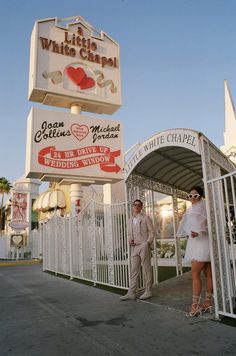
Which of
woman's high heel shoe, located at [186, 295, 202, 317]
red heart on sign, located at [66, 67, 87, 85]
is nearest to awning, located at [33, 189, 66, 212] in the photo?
red heart on sign, located at [66, 67, 87, 85]

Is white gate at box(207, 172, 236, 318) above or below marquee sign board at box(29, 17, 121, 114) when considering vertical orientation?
below

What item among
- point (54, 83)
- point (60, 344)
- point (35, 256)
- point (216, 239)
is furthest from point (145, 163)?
point (35, 256)

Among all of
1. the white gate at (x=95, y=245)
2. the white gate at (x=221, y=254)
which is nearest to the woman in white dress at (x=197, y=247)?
the white gate at (x=221, y=254)

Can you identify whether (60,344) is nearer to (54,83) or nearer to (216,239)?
(216,239)

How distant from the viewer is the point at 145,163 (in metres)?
7.65

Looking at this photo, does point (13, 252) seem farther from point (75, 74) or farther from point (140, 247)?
point (140, 247)

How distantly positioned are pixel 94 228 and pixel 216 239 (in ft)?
15.0

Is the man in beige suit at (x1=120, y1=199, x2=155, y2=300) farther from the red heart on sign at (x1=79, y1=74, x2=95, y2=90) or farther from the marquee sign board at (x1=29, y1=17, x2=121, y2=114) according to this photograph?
the red heart on sign at (x1=79, y1=74, x2=95, y2=90)

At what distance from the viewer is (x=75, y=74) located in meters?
14.6

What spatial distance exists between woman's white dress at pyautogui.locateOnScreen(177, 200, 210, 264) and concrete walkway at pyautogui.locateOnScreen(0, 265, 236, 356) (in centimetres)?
90

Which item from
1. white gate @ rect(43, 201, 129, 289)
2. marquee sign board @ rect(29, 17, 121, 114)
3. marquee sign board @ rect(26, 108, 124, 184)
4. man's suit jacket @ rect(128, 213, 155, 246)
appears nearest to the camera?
man's suit jacket @ rect(128, 213, 155, 246)

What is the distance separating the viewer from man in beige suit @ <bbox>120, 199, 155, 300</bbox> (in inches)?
255

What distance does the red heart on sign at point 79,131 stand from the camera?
554 inches

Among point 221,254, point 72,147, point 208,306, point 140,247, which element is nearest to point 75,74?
point 72,147
